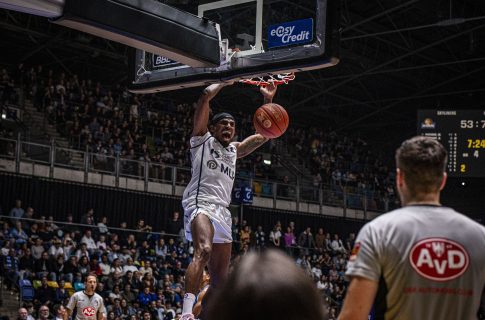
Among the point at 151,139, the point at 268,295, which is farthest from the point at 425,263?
the point at 151,139

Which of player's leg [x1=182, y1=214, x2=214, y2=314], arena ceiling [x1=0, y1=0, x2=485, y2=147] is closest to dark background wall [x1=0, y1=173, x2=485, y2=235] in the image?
arena ceiling [x1=0, y1=0, x2=485, y2=147]

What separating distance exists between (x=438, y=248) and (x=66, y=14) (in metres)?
4.06

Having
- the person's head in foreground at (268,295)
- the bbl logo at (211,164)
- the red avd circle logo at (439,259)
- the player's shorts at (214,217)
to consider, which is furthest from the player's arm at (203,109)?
the person's head in foreground at (268,295)

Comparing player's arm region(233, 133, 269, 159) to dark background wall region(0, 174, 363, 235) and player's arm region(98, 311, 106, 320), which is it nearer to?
player's arm region(98, 311, 106, 320)

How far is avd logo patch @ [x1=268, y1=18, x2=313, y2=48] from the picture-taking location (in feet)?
27.6

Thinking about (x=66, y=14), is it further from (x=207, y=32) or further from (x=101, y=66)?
(x=101, y=66)

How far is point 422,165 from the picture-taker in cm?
360

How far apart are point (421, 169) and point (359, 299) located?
0.69 meters

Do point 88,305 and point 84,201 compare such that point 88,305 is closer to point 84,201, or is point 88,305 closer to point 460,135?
point 84,201

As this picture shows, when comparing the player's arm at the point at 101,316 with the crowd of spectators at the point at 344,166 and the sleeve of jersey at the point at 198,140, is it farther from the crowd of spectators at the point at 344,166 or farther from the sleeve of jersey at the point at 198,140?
the crowd of spectators at the point at 344,166

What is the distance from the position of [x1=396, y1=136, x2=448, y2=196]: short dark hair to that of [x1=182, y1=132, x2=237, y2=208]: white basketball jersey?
4527 millimetres

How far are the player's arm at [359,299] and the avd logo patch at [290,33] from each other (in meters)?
5.28

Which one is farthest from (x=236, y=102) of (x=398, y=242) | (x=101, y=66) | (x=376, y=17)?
(x=398, y=242)

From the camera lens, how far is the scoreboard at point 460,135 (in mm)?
22062
